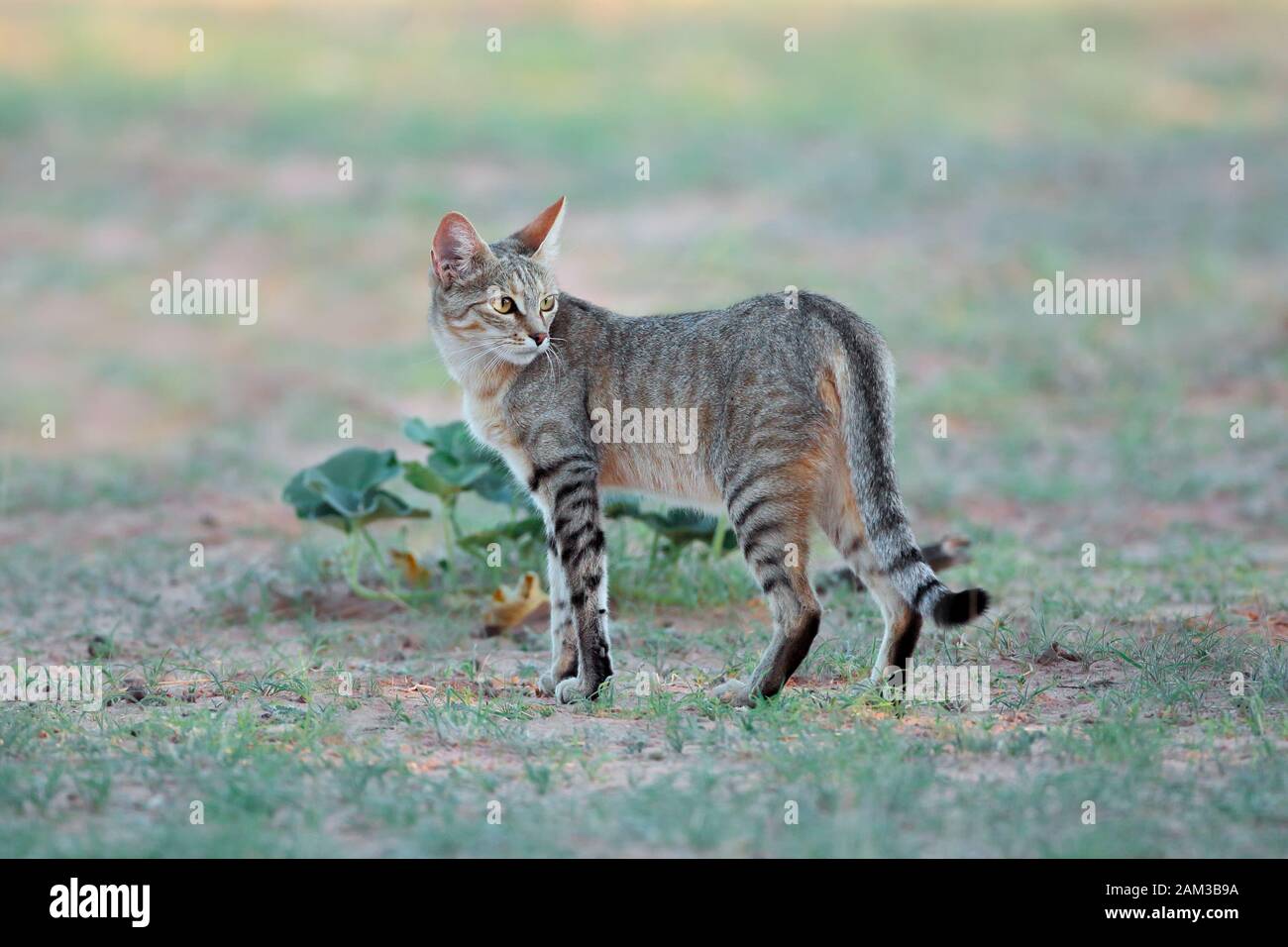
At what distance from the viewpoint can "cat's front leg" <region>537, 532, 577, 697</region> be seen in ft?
20.7

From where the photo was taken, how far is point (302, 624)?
24.8ft

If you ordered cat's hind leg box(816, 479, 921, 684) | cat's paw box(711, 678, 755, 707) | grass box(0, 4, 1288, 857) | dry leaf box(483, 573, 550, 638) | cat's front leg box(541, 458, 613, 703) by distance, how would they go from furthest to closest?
1. dry leaf box(483, 573, 550, 638)
2. cat's front leg box(541, 458, 613, 703)
3. cat's hind leg box(816, 479, 921, 684)
4. cat's paw box(711, 678, 755, 707)
5. grass box(0, 4, 1288, 857)

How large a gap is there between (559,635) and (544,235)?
177cm

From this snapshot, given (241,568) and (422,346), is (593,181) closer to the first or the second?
(422,346)

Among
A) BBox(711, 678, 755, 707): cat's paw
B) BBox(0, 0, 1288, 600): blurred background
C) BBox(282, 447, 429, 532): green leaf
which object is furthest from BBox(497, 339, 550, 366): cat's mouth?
BBox(0, 0, 1288, 600): blurred background

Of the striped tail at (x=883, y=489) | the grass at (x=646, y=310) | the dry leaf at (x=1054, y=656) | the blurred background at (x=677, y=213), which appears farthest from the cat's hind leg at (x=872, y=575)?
the blurred background at (x=677, y=213)

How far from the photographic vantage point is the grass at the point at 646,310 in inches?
187

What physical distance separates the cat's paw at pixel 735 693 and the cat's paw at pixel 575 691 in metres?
0.49

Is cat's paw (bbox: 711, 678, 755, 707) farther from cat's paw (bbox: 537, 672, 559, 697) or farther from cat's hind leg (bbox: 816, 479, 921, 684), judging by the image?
cat's paw (bbox: 537, 672, 559, 697)

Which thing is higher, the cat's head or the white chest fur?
the cat's head

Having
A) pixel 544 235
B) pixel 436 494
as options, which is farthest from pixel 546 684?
pixel 544 235

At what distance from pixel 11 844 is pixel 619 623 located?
139 inches

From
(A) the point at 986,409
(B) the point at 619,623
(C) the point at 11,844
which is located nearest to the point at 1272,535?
(A) the point at 986,409

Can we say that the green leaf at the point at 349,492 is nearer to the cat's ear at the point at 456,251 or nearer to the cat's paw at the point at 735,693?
the cat's ear at the point at 456,251
